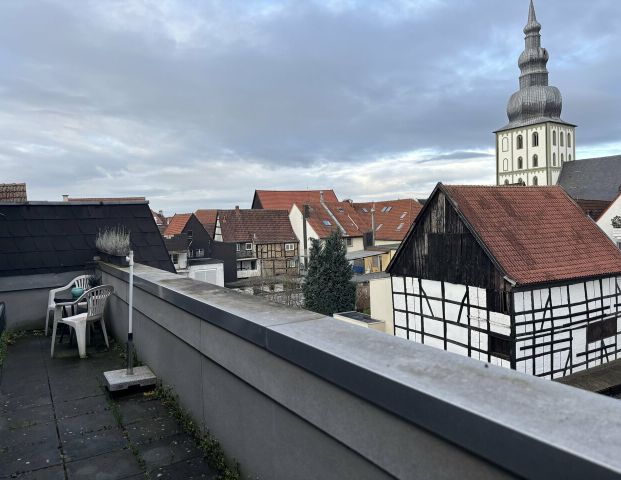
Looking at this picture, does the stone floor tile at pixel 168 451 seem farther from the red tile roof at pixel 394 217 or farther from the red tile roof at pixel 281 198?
the red tile roof at pixel 281 198

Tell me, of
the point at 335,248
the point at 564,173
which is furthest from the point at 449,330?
the point at 564,173

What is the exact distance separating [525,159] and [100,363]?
62768mm

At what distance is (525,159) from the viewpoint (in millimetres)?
59500

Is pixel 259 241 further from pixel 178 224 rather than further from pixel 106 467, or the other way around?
pixel 106 467

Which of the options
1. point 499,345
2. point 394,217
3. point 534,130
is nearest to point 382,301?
point 499,345

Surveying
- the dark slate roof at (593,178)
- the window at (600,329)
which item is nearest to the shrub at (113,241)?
the window at (600,329)

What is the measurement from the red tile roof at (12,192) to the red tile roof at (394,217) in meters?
31.3

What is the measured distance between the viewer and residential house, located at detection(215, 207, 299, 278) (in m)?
36.3

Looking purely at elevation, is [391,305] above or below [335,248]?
below

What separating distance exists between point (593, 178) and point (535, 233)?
40.3 m

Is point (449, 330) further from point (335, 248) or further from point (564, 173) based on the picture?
point (564, 173)

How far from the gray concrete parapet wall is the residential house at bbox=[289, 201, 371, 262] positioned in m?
34.4

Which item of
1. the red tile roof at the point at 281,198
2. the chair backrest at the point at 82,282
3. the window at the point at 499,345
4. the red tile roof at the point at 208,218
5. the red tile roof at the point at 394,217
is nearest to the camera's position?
the chair backrest at the point at 82,282

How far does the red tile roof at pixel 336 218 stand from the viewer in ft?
124
